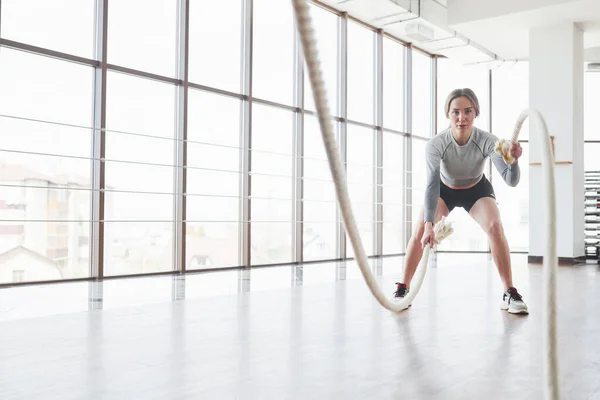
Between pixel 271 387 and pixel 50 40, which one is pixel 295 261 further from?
pixel 271 387

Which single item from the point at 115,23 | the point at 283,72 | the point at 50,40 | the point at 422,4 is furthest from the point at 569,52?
the point at 50,40

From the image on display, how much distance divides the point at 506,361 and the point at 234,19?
4.69 meters

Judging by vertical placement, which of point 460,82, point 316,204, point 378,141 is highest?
point 460,82

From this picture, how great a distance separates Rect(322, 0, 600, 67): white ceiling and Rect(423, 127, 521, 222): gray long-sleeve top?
3.61m

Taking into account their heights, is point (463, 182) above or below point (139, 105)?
below

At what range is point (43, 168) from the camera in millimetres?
4344

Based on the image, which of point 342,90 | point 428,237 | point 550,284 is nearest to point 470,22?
point 342,90

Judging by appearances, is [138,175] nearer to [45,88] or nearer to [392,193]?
→ [45,88]

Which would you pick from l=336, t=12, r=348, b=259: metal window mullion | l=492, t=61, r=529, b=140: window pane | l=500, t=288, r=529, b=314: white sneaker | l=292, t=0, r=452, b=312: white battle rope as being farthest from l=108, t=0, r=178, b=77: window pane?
l=492, t=61, r=529, b=140: window pane

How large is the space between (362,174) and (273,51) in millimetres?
1805

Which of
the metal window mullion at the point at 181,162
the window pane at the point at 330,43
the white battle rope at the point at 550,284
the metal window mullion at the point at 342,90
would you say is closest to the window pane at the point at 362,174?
the metal window mullion at the point at 342,90

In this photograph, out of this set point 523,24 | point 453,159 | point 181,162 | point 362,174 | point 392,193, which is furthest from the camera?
point 392,193

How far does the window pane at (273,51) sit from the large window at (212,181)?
1.51 ft

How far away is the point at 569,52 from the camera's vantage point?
594 cm
